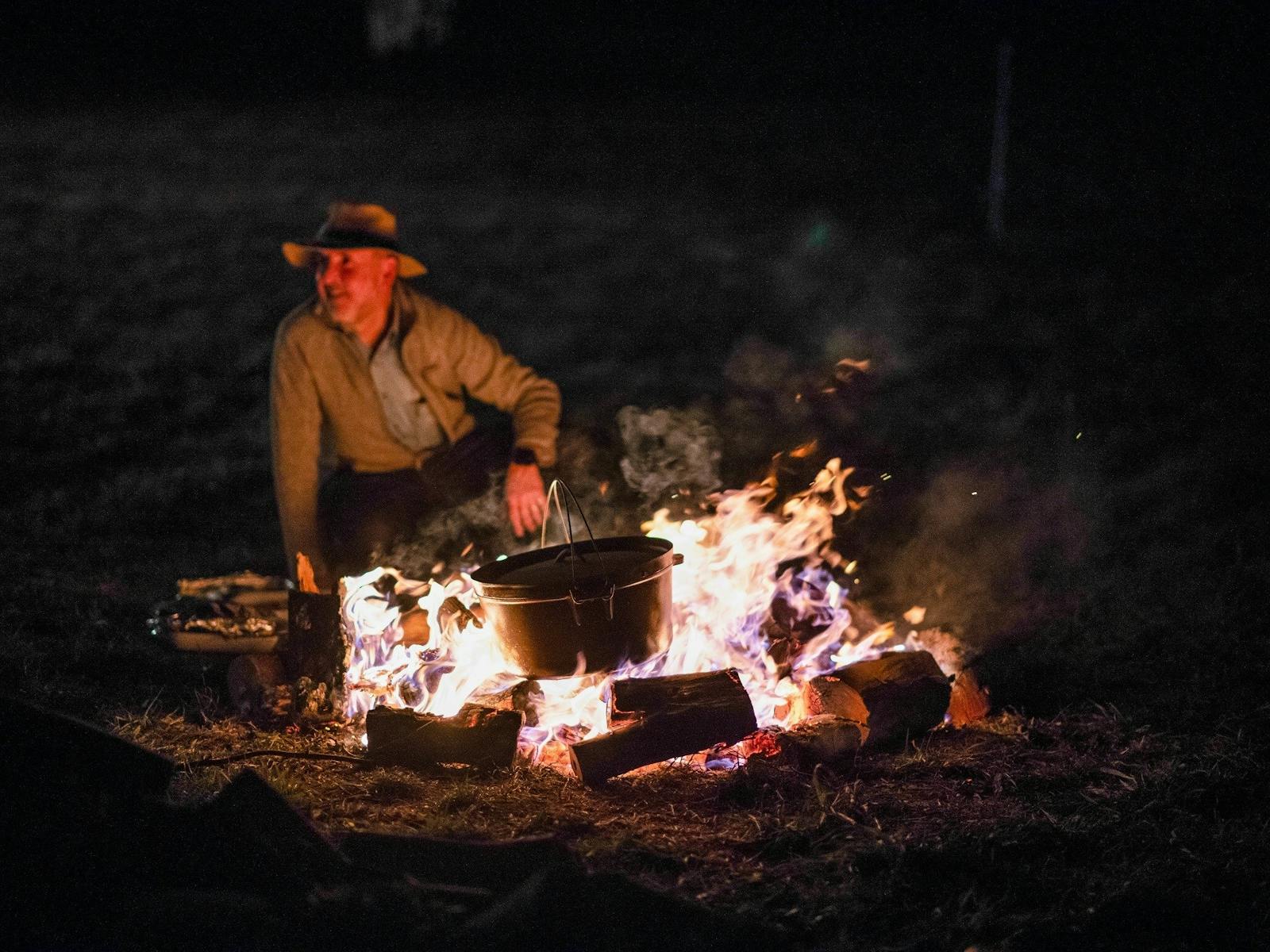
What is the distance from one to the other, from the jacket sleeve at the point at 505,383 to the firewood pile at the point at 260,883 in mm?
2760

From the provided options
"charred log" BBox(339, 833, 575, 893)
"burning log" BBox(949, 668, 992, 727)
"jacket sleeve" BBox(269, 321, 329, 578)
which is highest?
"jacket sleeve" BBox(269, 321, 329, 578)

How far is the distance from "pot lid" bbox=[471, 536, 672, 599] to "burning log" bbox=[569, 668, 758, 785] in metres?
0.44

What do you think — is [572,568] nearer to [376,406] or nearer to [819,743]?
[819,743]

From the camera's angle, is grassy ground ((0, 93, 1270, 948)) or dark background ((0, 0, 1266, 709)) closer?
grassy ground ((0, 93, 1270, 948))

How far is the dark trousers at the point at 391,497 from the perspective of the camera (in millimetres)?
5840

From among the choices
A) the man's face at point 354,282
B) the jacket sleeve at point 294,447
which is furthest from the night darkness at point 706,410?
the man's face at point 354,282

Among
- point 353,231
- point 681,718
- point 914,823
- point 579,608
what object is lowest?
point 914,823

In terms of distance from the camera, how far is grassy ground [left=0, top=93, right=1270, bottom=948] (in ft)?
12.0

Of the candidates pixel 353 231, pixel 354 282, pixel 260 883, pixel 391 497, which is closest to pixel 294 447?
pixel 391 497

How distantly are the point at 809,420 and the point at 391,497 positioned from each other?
296 centimetres

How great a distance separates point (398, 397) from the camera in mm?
5840

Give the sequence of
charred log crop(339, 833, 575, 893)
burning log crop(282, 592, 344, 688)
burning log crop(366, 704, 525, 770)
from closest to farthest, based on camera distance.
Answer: charred log crop(339, 833, 575, 893) → burning log crop(366, 704, 525, 770) → burning log crop(282, 592, 344, 688)

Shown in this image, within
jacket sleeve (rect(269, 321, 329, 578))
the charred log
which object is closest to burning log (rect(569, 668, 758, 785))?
the charred log

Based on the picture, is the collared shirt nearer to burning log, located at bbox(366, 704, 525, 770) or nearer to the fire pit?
the fire pit
